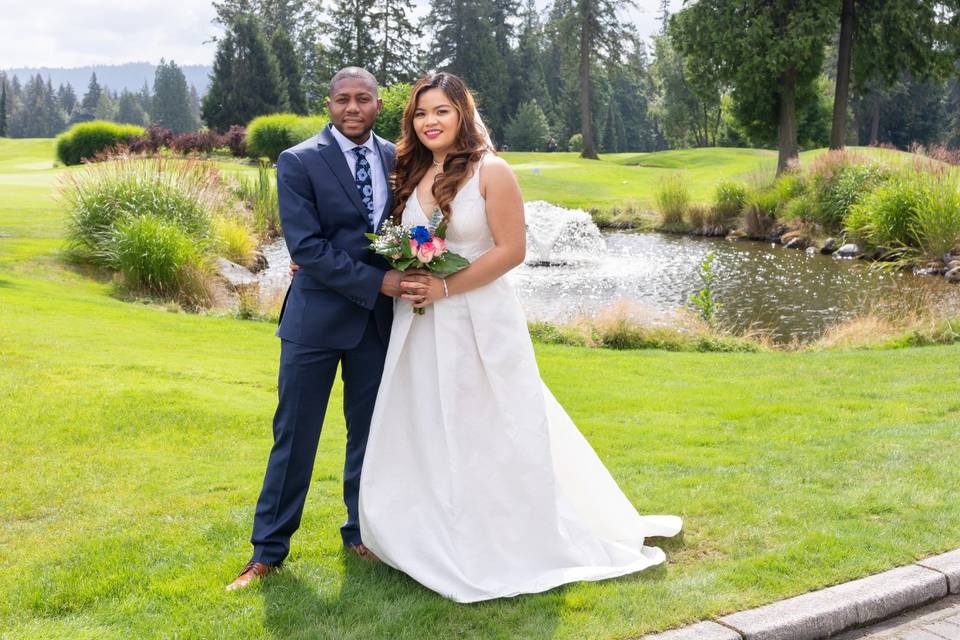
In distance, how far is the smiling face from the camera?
13.7 feet

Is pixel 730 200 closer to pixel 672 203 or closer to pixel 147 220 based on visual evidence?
pixel 672 203

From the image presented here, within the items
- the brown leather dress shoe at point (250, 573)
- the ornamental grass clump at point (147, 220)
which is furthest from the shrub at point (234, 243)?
the brown leather dress shoe at point (250, 573)

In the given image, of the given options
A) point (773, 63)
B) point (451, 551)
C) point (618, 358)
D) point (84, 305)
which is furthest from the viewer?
point (773, 63)

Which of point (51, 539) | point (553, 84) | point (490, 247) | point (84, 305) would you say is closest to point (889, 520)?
point (490, 247)

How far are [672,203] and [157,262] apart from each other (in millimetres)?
18624

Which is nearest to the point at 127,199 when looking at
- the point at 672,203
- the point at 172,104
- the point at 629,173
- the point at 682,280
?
the point at 682,280

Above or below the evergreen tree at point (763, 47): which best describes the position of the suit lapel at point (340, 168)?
below

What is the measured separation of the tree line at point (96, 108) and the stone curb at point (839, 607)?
82.2 m

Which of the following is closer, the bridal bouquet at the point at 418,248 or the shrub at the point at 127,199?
the bridal bouquet at the point at 418,248

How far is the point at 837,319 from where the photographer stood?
1516cm

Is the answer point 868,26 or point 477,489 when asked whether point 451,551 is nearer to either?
point 477,489

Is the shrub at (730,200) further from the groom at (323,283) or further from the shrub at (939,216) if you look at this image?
the groom at (323,283)

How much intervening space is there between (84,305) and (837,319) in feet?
37.4

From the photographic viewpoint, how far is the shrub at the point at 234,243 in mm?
18062
